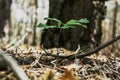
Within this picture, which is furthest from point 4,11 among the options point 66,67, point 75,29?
point 66,67

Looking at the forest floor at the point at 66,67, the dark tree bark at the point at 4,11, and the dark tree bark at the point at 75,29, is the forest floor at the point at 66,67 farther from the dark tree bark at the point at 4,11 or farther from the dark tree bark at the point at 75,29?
the dark tree bark at the point at 4,11

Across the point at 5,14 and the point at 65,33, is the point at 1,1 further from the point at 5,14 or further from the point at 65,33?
the point at 65,33

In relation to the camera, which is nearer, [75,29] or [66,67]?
[66,67]

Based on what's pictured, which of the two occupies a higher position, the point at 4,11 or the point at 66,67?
the point at 66,67

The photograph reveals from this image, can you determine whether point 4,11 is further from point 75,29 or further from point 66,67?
point 66,67

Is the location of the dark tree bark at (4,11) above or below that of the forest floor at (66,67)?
below

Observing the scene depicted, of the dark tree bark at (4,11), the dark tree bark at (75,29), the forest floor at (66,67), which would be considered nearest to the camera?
the forest floor at (66,67)

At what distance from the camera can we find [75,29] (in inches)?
112

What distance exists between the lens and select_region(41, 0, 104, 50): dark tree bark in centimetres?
284

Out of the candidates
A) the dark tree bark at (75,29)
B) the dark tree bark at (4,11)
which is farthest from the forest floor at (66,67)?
the dark tree bark at (4,11)

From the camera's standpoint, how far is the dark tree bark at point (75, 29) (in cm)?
284

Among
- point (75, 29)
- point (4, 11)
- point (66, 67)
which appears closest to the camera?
point (66, 67)

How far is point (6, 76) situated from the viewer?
1033 millimetres

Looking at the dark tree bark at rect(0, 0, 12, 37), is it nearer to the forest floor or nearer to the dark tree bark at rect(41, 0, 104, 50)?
the dark tree bark at rect(41, 0, 104, 50)
